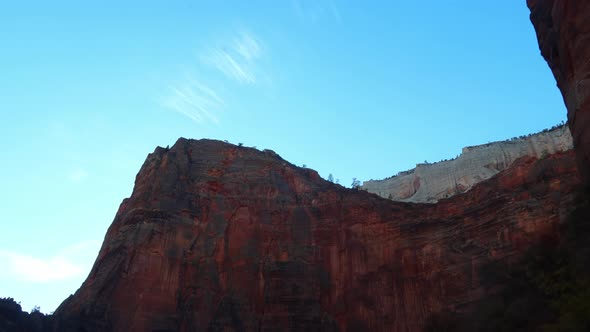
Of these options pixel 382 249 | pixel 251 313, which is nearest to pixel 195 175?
pixel 251 313

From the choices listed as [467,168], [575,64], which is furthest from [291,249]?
[467,168]

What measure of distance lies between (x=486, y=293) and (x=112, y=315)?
22682 mm

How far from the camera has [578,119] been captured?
71.3 feet

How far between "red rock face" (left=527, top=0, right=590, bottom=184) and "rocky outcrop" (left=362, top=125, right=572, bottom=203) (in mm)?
54798

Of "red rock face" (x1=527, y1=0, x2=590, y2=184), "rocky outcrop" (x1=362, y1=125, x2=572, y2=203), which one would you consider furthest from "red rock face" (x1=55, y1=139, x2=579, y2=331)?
"rocky outcrop" (x1=362, y1=125, x2=572, y2=203)

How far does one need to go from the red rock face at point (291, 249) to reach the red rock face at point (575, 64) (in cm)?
1696

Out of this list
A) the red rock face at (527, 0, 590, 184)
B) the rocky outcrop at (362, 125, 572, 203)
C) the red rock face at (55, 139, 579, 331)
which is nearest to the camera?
the red rock face at (527, 0, 590, 184)

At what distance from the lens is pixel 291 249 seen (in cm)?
4731

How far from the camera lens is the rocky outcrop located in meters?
79.2

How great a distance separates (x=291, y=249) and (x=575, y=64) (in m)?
28.7

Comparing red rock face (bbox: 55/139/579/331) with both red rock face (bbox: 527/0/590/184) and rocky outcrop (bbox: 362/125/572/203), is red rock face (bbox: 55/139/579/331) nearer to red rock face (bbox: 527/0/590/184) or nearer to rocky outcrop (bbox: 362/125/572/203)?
red rock face (bbox: 527/0/590/184)

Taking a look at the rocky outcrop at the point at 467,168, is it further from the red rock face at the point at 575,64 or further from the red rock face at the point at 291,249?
the red rock face at the point at 575,64

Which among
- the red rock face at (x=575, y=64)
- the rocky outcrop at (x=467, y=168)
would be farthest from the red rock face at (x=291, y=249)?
the rocky outcrop at (x=467, y=168)

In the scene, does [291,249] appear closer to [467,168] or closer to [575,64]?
[575,64]
